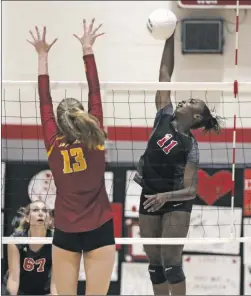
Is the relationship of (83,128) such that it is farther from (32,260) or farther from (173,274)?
(32,260)

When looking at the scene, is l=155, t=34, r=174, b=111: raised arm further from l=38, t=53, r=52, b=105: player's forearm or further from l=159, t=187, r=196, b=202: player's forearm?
l=38, t=53, r=52, b=105: player's forearm

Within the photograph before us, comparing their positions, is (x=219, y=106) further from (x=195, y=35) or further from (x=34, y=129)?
(x=34, y=129)

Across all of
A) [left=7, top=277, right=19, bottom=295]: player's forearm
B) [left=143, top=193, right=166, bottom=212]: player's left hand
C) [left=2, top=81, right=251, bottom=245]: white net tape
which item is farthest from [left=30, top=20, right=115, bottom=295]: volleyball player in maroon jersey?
[left=2, top=81, right=251, bottom=245]: white net tape

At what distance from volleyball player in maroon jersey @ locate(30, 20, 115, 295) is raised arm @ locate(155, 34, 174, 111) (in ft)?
2.66

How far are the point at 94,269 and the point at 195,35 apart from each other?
342 cm

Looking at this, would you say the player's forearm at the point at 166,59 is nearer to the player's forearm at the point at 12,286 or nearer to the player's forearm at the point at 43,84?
the player's forearm at the point at 43,84

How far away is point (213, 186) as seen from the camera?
21.1ft

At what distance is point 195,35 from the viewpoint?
6.80 meters

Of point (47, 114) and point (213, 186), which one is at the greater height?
point (47, 114)

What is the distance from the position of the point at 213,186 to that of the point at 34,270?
6.08ft

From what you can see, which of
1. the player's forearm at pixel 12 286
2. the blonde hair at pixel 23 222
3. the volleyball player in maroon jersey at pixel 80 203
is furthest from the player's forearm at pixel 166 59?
the player's forearm at pixel 12 286

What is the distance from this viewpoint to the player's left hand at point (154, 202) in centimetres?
457

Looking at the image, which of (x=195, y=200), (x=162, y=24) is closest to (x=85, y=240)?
(x=162, y=24)

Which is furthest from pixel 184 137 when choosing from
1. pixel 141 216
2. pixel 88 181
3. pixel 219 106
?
pixel 219 106
